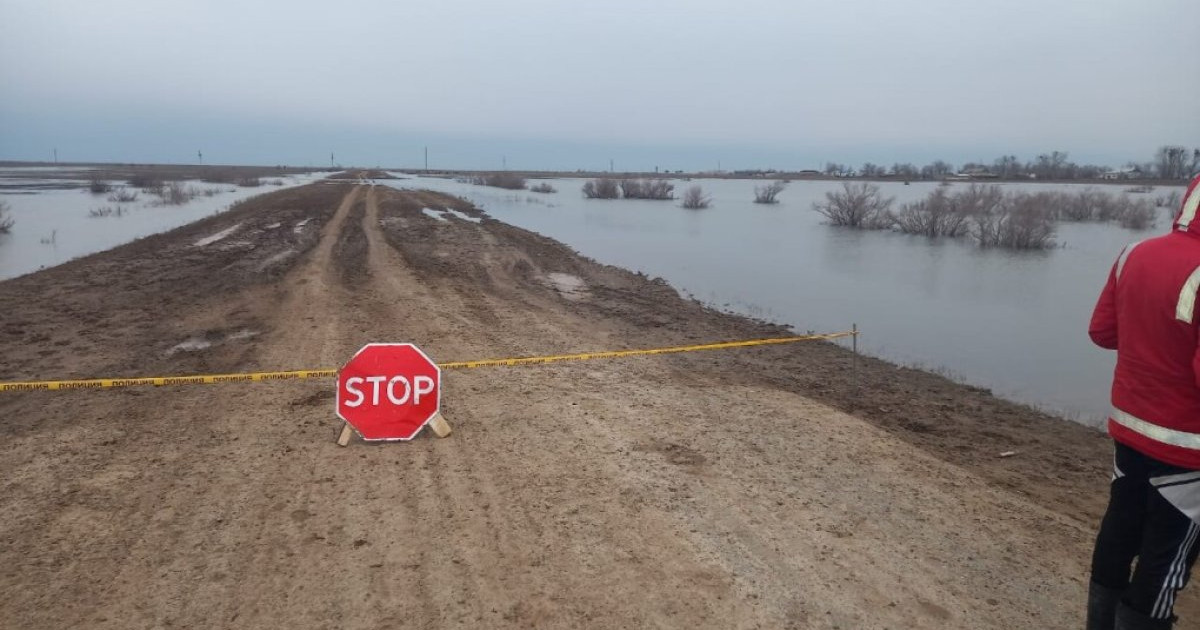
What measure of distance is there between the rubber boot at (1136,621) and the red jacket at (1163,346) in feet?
2.04

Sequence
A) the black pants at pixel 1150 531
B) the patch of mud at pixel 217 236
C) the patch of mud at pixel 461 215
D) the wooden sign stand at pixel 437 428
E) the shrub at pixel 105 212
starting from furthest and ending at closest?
the shrub at pixel 105 212 < the patch of mud at pixel 461 215 < the patch of mud at pixel 217 236 < the wooden sign stand at pixel 437 428 < the black pants at pixel 1150 531

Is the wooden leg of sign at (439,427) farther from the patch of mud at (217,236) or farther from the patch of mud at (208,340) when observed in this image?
the patch of mud at (217,236)

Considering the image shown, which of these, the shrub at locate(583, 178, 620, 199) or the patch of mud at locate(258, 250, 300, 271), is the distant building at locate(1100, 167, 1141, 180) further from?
the patch of mud at locate(258, 250, 300, 271)

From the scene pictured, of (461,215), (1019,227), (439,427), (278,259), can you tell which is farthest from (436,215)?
(439,427)

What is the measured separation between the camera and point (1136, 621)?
2.86 meters

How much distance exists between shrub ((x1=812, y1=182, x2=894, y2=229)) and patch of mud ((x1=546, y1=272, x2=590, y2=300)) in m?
26.6

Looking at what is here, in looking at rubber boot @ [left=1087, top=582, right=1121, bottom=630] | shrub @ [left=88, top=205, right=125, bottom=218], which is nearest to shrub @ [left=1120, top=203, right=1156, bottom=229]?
rubber boot @ [left=1087, top=582, right=1121, bottom=630]

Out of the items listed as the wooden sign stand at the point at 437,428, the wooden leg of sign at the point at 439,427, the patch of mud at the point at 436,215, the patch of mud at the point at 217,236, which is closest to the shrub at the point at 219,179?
the patch of mud at the point at 436,215

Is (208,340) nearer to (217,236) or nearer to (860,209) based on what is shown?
(217,236)

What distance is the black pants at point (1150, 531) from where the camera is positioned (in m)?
2.74

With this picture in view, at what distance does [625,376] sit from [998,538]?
13.2 feet

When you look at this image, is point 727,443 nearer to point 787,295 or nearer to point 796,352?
point 796,352

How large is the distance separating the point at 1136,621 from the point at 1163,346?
1043mm

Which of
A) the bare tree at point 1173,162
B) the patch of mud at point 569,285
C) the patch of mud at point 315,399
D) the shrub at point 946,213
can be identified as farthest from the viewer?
the bare tree at point 1173,162
